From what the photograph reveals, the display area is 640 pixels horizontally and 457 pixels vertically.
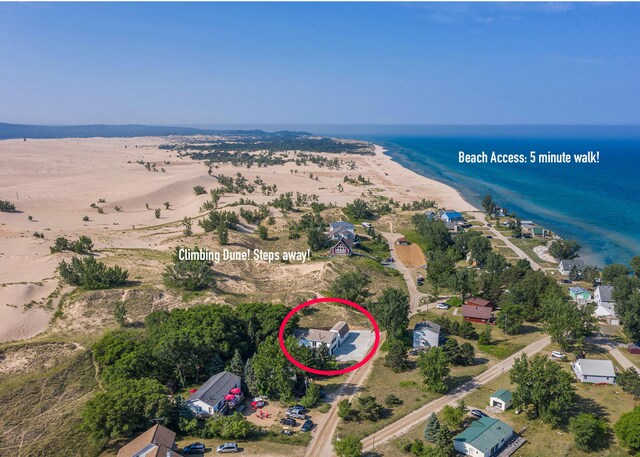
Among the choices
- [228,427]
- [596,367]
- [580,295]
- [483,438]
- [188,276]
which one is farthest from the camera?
[580,295]

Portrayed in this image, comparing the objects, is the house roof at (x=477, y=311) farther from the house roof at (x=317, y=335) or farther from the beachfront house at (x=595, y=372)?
the house roof at (x=317, y=335)

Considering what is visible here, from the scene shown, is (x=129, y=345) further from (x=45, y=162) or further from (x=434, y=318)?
(x=45, y=162)

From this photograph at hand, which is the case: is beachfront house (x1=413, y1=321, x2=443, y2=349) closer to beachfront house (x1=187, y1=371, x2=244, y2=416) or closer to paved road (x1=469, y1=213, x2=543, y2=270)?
beachfront house (x1=187, y1=371, x2=244, y2=416)

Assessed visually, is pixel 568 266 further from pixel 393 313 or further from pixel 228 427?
pixel 228 427

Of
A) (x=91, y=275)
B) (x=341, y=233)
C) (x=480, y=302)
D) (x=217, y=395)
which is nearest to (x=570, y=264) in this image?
(x=480, y=302)

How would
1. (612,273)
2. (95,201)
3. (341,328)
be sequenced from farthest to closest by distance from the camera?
(95,201) → (612,273) → (341,328)

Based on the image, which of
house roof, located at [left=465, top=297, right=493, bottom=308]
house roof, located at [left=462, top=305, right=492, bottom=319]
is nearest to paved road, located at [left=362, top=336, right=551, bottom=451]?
house roof, located at [left=462, top=305, right=492, bottom=319]
